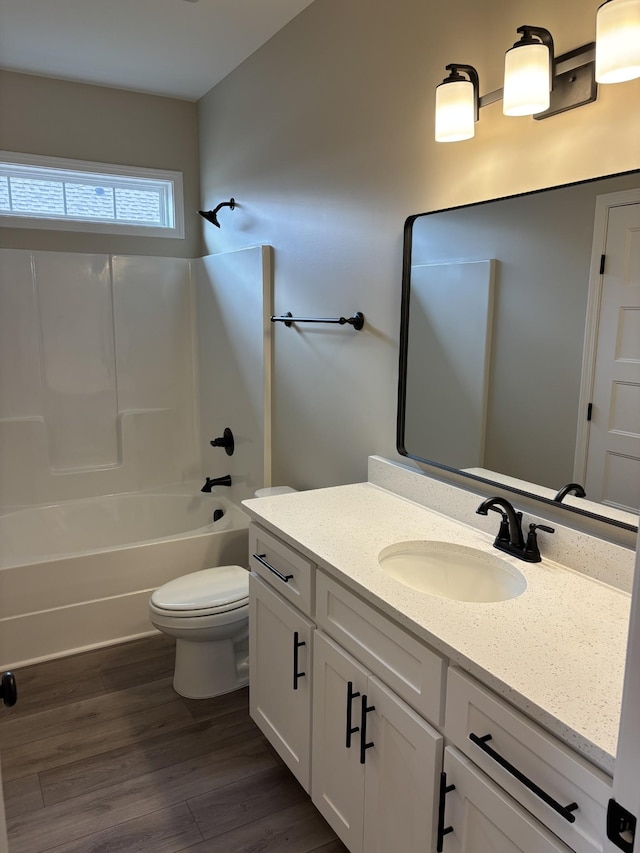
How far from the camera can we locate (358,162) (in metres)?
2.34

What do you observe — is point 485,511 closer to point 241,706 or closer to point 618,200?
point 618,200

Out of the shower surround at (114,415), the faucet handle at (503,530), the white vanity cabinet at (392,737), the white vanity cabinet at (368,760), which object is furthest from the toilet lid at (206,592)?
the faucet handle at (503,530)

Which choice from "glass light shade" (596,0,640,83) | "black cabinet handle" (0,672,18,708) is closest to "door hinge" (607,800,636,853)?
"black cabinet handle" (0,672,18,708)

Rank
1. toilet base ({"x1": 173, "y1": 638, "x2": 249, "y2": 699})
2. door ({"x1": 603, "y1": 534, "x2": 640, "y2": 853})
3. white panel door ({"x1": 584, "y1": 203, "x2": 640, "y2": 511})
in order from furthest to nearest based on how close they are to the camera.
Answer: toilet base ({"x1": 173, "y1": 638, "x2": 249, "y2": 699})
white panel door ({"x1": 584, "y1": 203, "x2": 640, "y2": 511})
door ({"x1": 603, "y1": 534, "x2": 640, "y2": 853})

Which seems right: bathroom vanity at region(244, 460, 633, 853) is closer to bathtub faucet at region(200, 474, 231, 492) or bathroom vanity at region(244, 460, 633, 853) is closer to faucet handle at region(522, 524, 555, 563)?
faucet handle at region(522, 524, 555, 563)

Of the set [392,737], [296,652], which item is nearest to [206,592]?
[296,652]

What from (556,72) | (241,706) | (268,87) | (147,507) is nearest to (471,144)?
(556,72)

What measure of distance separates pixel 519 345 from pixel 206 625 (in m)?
1.55

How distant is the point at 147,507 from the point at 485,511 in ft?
8.59

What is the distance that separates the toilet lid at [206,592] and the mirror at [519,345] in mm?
904

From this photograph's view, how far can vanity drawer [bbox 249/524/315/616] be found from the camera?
1763mm

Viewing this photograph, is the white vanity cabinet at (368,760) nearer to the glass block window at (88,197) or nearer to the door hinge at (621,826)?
the door hinge at (621,826)

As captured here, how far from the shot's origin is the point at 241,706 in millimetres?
2512

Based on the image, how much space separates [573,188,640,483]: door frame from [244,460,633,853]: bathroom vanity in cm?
22
